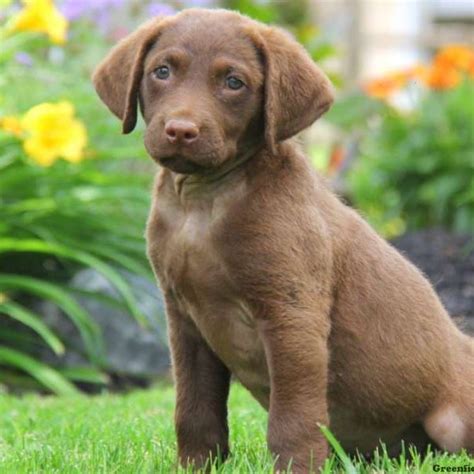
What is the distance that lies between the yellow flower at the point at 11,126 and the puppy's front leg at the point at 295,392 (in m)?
3.97

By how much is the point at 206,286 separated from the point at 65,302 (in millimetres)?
3658

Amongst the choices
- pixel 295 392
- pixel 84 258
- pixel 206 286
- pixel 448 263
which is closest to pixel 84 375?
pixel 84 258

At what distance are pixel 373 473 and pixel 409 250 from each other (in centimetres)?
468

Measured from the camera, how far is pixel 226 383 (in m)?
3.99

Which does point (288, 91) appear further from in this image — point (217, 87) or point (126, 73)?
point (126, 73)

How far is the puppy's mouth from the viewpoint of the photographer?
11.5 ft

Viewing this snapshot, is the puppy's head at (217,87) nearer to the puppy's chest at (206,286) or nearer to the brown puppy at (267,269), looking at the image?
the brown puppy at (267,269)

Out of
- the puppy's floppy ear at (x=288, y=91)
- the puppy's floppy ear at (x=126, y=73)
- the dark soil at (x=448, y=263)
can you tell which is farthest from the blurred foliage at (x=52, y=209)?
the puppy's floppy ear at (x=288, y=91)

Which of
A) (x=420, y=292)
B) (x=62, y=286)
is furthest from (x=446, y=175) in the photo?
(x=420, y=292)

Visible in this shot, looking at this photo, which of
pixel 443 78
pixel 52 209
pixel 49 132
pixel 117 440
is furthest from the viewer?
pixel 443 78

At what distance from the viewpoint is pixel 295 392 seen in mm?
3521

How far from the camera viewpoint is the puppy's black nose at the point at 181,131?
11.1ft

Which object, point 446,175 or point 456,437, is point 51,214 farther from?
point 456,437

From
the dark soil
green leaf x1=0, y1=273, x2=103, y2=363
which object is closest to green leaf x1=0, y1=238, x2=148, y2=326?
green leaf x1=0, y1=273, x2=103, y2=363
